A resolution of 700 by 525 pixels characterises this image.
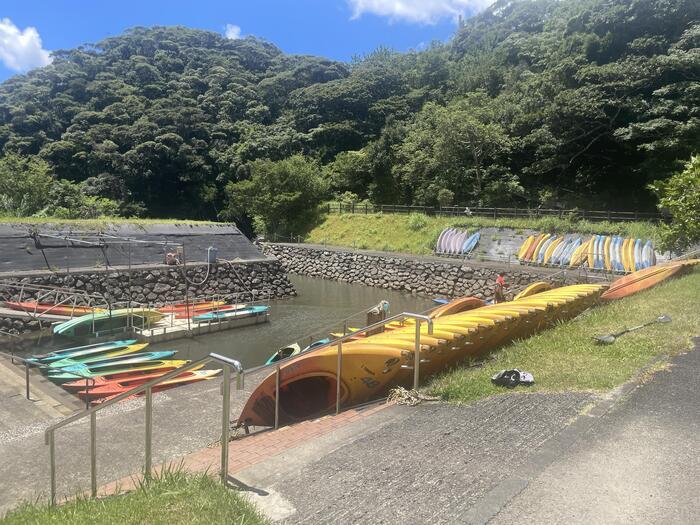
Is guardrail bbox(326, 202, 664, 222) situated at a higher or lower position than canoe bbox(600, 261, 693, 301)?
higher

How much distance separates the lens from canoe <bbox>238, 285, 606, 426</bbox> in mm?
5879

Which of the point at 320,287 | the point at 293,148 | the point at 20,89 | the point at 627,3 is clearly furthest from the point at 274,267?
the point at 20,89

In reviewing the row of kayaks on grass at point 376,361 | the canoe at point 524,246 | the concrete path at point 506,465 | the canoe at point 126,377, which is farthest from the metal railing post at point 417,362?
the canoe at point 524,246

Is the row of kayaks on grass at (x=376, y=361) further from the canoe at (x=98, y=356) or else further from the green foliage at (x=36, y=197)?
the green foliage at (x=36, y=197)

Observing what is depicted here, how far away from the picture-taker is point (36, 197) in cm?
3316

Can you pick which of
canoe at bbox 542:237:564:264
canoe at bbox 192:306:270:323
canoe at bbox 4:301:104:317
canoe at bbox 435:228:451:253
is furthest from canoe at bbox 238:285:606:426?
canoe at bbox 435:228:451:253

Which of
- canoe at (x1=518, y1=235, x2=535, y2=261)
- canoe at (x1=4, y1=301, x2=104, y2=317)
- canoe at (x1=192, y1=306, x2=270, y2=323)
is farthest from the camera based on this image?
canoe at (x1=518, y1=235, x2=535, y2=261)

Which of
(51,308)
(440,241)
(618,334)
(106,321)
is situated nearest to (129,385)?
(106,321)

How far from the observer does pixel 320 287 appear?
2538cm

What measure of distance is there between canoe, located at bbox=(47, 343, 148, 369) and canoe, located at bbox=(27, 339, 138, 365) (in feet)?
0.37

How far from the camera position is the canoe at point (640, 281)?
34.1 feet

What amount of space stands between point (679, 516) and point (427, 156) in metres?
34.0

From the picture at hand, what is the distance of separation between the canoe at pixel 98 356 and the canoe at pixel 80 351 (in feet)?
0.37

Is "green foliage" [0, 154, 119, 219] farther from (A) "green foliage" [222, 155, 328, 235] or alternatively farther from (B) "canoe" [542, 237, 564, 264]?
(B) "canoe" [542, 237, 564, 264]
